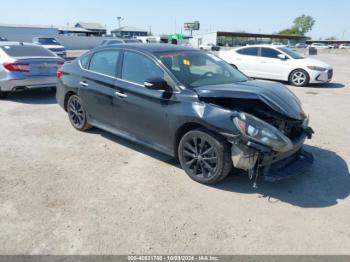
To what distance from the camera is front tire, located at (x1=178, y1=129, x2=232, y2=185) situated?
12.4ft

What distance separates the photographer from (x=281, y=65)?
12070mm

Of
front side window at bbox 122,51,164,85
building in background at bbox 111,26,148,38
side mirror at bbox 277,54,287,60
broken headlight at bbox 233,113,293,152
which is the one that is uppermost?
building in background at bbox 111,26,148,38

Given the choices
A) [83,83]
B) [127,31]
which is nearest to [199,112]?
[83,83]

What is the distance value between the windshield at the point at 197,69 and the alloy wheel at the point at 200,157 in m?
0.77

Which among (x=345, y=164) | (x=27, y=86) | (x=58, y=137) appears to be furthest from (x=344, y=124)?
(x=27, y=86)

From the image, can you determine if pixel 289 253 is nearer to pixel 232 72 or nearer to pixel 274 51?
pixel 232 72

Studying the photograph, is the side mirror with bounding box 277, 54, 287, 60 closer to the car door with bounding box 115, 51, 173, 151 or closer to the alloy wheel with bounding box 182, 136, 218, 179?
the car door with bounding box 115, 51, 173, 151

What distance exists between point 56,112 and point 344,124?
6.49 meters

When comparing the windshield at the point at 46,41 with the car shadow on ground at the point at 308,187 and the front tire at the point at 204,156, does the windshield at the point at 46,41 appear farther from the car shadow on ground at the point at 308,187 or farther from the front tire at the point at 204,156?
the car shadow on ground at the point at 308,187

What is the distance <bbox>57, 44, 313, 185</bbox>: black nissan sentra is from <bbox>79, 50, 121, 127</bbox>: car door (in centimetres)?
2

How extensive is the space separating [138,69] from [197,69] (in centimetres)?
87

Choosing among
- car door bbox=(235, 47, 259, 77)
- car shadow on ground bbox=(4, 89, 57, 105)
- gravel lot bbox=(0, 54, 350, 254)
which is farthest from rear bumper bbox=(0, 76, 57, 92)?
Result: car door bbox=(235, 47, 259, 77)

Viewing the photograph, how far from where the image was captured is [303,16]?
12431 centimetres

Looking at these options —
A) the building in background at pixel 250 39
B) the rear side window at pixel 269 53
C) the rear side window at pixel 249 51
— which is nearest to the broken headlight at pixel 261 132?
the rear side window at pixel 269 53
